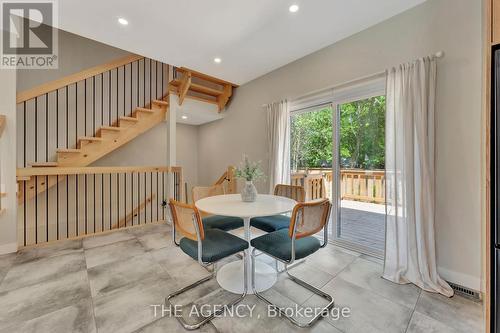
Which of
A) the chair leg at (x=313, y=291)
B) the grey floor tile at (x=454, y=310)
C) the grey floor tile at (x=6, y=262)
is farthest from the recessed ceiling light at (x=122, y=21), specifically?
the grey floor tile at (x=454, y=310)

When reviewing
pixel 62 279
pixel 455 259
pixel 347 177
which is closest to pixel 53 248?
pixel 62 279

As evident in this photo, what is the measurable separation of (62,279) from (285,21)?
3.50 metres

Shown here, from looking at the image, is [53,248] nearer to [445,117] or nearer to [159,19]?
[159,19]

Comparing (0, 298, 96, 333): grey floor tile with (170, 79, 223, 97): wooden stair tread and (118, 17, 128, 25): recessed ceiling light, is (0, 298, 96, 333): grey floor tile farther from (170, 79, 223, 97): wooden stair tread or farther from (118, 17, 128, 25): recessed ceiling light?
(170, 79, 223, 97): wooden stair tread

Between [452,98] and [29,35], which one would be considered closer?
[452,98]

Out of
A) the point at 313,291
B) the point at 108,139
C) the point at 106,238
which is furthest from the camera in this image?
the point at 108,139

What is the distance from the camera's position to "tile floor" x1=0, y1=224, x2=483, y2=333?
4.75 ft

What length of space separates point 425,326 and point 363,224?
6.20 ft

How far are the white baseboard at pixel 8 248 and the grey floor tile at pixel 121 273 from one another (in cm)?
133

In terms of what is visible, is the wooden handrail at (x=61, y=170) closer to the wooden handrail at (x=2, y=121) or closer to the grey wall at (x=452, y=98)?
the wooden handrail at (x=2, y=121)

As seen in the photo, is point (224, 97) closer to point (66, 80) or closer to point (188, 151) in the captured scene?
point (188, 151)

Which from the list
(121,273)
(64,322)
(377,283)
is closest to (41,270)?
(121,273)

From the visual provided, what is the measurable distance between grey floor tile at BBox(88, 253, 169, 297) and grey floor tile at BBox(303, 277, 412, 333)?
1.58 meters

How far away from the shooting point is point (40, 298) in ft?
5.61
